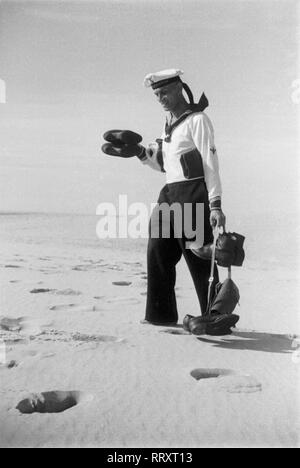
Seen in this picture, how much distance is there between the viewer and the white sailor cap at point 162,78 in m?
3.80

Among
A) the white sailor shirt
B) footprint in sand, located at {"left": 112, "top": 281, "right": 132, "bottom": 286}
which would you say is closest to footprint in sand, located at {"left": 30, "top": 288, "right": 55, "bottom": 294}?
footprint in sand, located at {"left": 112, "top": 281, "right": 132, "bottom": 286}

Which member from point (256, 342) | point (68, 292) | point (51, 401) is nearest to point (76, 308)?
point (68, 292)

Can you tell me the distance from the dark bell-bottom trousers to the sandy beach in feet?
0.58

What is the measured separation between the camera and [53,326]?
3.93 meters

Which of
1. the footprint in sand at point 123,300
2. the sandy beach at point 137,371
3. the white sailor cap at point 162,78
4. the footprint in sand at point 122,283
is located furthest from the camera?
the footprint in sand at point 122,283

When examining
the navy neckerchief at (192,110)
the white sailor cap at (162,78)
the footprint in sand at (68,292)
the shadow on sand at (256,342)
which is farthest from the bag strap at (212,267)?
the footprint in sand at (68,292)

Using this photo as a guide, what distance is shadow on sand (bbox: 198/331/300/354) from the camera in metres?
3.59

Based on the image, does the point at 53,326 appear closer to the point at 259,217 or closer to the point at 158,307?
the point at 158,307

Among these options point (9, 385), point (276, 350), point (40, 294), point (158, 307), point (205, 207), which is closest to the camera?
point (9, 385)

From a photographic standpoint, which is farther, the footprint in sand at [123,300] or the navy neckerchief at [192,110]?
the footprint in sand at [123,300]

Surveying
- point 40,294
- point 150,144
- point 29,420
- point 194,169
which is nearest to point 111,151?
point 150,144

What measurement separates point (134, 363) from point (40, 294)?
1.97 metres

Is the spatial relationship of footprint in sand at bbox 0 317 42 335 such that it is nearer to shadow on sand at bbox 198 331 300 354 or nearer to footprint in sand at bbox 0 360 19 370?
footprint in sand at bbox 0 360 19 370

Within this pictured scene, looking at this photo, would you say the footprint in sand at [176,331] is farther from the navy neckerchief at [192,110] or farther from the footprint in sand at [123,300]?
the navy neckerchief at [192,110]
